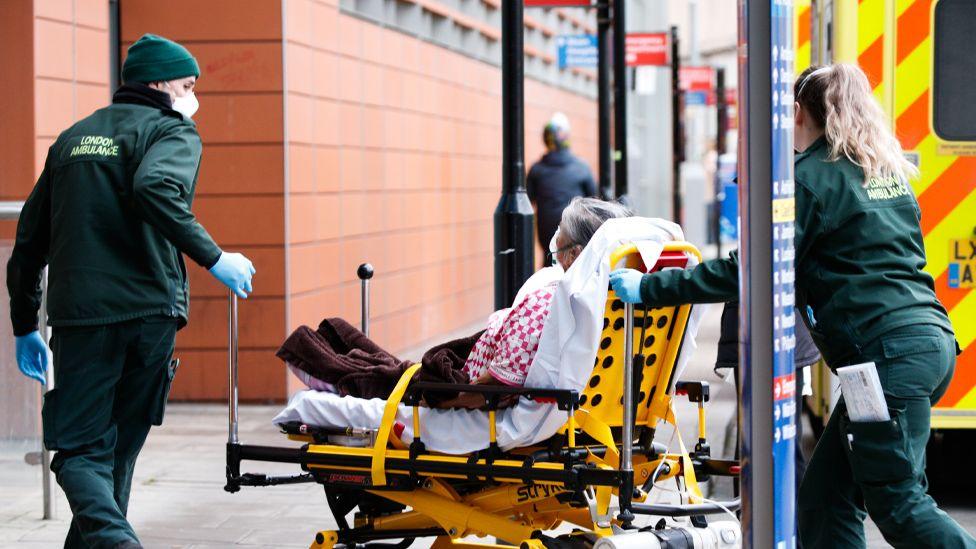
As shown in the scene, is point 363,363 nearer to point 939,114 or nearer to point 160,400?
point 160,400

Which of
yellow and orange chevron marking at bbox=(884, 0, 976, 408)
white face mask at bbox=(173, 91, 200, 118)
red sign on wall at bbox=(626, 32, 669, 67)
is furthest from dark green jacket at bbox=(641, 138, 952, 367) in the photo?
red sign on wall at bbox=(626, 32, 669, 67)

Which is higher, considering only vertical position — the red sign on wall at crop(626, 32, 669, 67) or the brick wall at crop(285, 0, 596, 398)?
the red sign on wall at crop(626, 32, 669, 67)

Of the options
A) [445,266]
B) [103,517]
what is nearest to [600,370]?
[103,517]

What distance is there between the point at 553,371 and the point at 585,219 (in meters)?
0.65

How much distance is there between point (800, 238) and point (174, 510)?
3753mm

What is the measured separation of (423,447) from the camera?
5.16m

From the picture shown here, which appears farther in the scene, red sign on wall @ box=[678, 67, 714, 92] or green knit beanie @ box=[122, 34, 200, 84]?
red sign on wall @ box=[678, 67, 714, 92]

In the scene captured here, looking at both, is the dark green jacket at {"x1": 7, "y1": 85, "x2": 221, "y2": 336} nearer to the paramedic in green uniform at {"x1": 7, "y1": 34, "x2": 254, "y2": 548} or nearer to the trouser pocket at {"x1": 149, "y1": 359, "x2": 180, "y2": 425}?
the paramedic in green uniform at {"x1": 7, "y1": 34, "x2": 254, "y2": 548}

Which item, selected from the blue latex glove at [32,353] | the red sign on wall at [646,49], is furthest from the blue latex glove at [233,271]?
the red sign on wall at [646,49]

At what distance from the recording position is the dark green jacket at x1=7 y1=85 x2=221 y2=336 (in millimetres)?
5000

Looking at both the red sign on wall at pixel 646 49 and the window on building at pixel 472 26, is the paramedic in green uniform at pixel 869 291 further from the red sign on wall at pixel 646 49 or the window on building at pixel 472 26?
the red sign on wall at pixel 646 49

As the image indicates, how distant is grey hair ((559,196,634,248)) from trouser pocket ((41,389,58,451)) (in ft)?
5.84

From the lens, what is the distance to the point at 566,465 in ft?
16.1

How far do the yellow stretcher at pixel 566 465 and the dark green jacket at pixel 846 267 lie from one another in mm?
475
